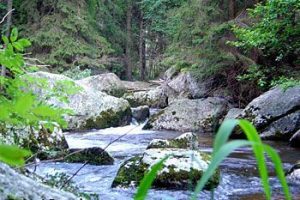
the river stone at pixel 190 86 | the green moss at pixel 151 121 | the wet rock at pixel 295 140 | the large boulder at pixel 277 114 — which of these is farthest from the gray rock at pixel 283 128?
the river stone at pixel 190 86

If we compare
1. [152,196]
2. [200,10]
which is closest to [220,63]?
[200,10]

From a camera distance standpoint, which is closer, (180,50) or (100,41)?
(180,50)

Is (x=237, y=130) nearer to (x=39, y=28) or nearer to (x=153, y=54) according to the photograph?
(x=39, y=28)

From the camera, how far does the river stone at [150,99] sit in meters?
19.0

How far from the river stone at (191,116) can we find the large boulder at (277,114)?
1.88m

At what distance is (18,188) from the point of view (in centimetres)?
170

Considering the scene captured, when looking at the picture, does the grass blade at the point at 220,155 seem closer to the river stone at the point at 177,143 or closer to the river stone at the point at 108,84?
the river stone at the point at 177,143

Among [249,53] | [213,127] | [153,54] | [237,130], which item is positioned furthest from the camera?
[153,54]

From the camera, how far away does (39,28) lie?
75.9ft

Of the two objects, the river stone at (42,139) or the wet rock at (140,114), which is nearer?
the river stone at (42,139)

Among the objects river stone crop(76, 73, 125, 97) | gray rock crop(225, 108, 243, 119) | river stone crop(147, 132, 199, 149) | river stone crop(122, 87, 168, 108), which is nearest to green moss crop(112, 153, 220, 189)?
river stone crop(147, 132, 199, 149)

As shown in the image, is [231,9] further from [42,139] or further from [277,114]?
[42,139]

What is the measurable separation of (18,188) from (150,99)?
17621 mm

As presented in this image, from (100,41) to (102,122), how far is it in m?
11.4
